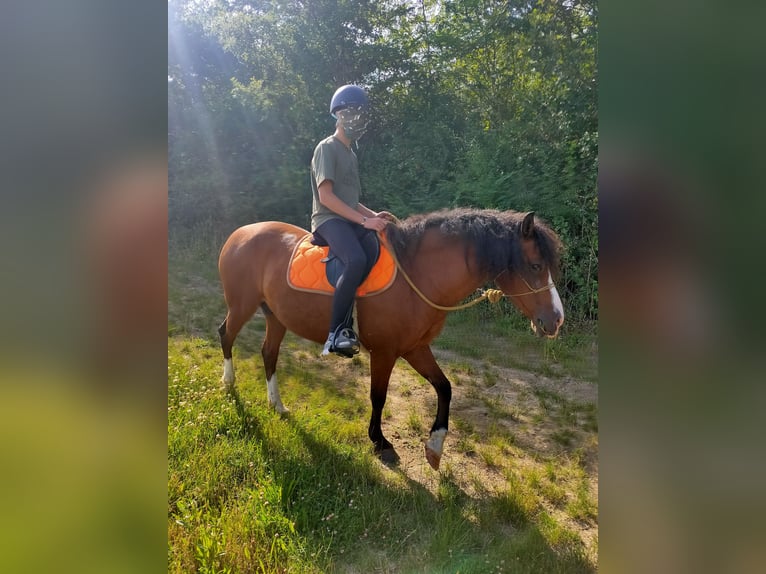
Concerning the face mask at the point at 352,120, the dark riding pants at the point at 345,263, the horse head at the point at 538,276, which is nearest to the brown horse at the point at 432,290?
the horse head at the point at 538,276

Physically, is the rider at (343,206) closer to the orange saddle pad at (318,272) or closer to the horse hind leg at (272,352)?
the orange saddle pad at (318,272)

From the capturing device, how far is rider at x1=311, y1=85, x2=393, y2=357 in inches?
85.3

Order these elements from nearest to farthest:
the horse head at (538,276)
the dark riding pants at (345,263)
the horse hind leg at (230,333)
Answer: the horse head at (538,276) → the dark riding pants at (345,263) → the horse hind leg at (230,333)

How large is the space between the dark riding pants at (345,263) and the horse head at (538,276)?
83 centimetres

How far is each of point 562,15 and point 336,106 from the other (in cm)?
280

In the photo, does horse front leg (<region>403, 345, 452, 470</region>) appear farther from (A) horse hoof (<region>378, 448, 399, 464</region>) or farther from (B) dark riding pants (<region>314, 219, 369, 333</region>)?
(B) dark riding pants (<region>314, 219, 369, 333</region>)

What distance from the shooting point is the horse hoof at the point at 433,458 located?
223 centimetres

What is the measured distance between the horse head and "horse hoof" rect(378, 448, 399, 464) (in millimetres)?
1052

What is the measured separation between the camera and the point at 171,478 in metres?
1.77

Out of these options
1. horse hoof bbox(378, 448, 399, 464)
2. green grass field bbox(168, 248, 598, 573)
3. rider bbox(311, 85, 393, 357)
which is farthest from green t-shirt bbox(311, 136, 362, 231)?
horse hoof bbox(378, 448, 399, 464)

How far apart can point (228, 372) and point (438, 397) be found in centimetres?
146
